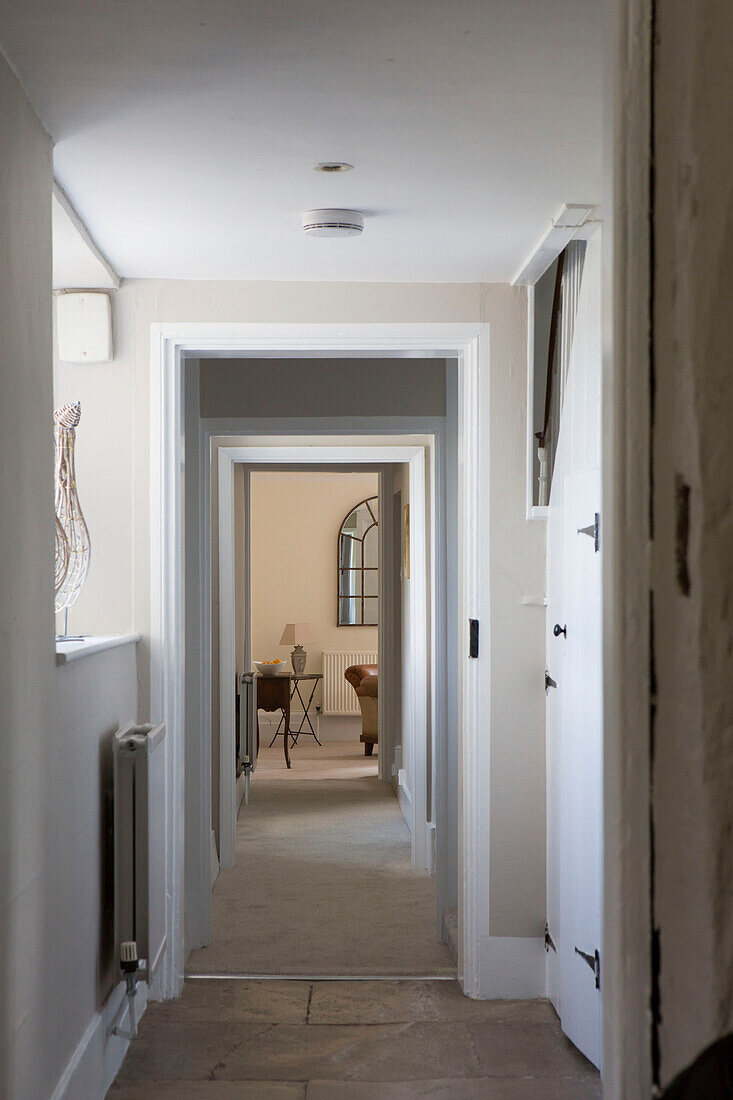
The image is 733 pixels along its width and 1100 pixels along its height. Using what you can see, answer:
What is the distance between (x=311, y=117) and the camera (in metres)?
2.06

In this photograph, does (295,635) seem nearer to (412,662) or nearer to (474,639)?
(412,662)

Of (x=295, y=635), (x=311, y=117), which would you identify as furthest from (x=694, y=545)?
(x=295, y=635)

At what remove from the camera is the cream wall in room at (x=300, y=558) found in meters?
10.3

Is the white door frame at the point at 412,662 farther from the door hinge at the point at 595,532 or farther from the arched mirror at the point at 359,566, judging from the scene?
the arched mirror at the point at 359,566

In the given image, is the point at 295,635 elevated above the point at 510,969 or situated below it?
above

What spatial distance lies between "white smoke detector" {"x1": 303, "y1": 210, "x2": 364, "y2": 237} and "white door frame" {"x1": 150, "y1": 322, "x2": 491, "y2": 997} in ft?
1.97

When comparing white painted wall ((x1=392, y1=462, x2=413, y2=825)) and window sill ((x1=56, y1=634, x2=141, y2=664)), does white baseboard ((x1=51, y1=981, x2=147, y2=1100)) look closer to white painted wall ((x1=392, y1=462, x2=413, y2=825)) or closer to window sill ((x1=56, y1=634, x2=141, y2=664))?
window sill ((x1=56, y1=634, x2=141, y2=664))

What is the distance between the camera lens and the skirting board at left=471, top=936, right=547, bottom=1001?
3.26m

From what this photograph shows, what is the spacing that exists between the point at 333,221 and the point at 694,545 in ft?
8.05

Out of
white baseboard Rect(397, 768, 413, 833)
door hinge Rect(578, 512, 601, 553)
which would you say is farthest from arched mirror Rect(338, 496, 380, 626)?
door hinge Rect(578, 512, 601, 553)

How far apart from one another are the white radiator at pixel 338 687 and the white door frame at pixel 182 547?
6611mm

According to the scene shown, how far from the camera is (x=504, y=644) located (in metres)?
3.27

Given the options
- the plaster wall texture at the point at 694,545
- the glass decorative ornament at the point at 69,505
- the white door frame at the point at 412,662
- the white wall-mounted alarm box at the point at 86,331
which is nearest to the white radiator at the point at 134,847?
the glass decorative ornament at the point at 69,505

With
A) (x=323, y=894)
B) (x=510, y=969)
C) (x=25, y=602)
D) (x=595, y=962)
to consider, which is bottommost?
(x=323, y=894)
